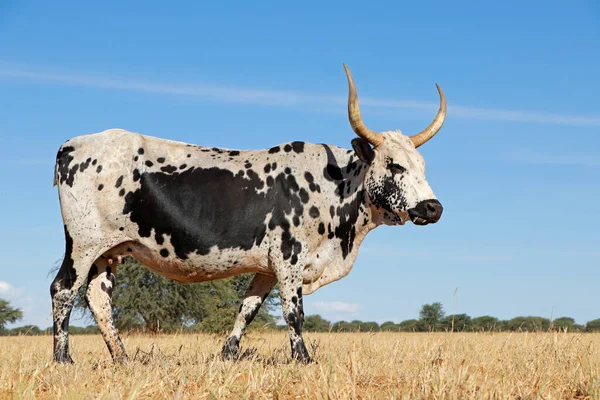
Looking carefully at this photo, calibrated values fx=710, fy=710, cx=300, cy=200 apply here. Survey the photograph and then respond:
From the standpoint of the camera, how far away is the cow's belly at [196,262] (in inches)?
362

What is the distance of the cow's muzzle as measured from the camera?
9.25 metres

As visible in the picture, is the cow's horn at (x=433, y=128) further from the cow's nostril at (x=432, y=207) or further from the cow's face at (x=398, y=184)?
the cow's nostril at (x=432, y=207)

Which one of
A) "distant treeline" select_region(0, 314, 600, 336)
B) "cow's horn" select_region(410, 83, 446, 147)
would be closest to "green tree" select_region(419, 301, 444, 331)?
"distant treeline" select_region(0, 314, 600, 336)

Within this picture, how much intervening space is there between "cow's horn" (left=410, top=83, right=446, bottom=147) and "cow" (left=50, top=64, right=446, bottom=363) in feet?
1.44

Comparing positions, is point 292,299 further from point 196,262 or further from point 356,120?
point 356,120

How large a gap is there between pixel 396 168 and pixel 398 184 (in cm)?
22

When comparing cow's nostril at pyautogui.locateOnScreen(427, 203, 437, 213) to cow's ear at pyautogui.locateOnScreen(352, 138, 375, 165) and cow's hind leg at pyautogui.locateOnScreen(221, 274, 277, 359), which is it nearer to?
cow's ear at pyautogui.locateOnScreen(352, 138, 375, 165)

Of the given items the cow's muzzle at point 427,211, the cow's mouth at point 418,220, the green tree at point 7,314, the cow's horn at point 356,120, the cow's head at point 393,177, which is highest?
the cow's horn at point 356,120

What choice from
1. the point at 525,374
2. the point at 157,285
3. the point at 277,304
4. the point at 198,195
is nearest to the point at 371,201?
the point at 198,195

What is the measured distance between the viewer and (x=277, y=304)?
29.0 metres

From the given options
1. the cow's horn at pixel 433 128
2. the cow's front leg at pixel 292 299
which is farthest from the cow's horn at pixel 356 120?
the cow's front leg at pixel 292 299

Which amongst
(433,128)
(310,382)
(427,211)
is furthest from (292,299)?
(433,128)

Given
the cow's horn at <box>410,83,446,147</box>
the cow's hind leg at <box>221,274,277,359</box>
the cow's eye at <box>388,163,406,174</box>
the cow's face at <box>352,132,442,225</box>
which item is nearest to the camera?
the cow's face at <box>352,132,442,225</box>

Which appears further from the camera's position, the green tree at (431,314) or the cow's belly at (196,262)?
the green tree at (431,314)
